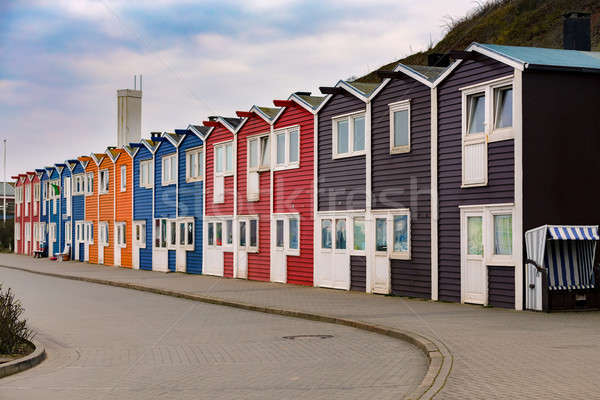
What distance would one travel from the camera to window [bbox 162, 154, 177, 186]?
1527 inches

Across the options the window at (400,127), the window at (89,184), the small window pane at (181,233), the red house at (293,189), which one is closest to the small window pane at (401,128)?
the window at (400,127)

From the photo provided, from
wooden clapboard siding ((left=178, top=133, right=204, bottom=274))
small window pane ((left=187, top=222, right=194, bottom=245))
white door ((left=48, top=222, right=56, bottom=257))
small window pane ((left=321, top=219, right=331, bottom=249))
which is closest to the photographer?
small window pane ((left=321, top=219, right=331, bottom=249))

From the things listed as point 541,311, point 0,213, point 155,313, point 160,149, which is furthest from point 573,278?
point 0,213

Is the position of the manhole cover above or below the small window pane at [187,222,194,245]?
below

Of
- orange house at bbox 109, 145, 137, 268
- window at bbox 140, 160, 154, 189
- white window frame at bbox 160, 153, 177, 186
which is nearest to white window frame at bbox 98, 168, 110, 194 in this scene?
orange house at bbox 109, 145, 137, 268

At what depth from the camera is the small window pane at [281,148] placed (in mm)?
29328

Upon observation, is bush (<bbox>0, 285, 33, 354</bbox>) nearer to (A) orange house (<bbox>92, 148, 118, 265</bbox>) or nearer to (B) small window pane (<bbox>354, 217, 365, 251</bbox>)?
(B) small window pane (<bbox>354, 217, 365, 251</bbox>)

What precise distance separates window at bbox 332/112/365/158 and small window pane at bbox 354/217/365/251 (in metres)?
1.86

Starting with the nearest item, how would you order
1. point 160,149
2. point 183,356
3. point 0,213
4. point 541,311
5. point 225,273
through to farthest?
point 183,356, point 541,311, point 225,273, point 160,149, point 0,213

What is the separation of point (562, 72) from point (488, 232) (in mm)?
3701

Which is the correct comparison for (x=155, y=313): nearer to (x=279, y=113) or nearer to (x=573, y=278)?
(x=573, y=278)

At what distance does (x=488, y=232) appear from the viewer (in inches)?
763

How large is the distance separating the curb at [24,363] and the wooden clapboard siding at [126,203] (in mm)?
31250

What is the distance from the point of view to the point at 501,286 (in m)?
19.0
